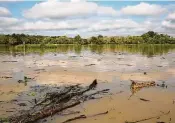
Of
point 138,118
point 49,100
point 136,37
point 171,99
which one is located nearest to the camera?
point 138,118

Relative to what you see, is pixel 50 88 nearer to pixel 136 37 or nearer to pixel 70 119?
pixel 70 119

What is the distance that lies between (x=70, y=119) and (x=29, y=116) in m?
1.41

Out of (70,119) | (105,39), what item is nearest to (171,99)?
(70,119)

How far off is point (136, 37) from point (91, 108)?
449 ft

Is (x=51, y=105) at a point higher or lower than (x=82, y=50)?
lower

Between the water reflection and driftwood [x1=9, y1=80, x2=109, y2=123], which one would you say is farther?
the water reflection

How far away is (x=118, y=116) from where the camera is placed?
32.3ft

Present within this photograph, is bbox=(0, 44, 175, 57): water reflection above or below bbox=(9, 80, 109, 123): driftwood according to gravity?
above

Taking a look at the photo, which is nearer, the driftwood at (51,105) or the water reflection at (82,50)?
the driftwood at (51,105)

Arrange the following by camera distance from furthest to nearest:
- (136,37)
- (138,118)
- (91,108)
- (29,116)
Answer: (136,37), (91,108), (138,118), (29,116)

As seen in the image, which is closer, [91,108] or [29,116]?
[29,116]

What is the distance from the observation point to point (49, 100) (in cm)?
1162

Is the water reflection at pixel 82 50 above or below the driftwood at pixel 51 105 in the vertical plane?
above

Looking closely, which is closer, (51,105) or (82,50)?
(51,105)
